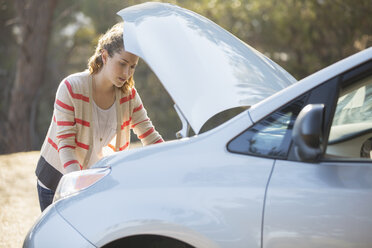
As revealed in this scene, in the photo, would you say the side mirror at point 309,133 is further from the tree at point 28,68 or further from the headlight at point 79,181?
the tree at point 28,68

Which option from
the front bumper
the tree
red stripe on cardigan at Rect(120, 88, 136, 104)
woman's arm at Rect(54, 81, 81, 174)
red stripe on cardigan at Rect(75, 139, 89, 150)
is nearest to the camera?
the front bumper

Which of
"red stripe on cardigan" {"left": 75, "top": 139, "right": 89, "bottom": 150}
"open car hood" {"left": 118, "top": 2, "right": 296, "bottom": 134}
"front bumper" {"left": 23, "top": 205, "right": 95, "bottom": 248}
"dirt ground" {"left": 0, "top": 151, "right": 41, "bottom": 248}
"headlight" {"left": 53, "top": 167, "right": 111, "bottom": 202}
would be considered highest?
"open car hood" {"left": 118, "top": 2, "right": 296, "bottom": 134}

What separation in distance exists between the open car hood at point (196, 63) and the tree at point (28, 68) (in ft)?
33.1

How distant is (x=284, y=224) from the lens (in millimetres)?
1871

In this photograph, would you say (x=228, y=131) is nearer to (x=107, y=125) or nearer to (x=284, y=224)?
(x=284, y=224)

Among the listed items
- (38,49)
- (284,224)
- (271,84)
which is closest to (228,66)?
(271,84)

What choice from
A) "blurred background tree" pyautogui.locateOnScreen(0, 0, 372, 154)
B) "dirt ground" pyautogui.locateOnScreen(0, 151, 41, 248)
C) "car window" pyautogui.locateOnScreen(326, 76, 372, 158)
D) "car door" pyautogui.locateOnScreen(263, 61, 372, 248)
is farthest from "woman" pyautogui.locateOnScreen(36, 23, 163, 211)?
"blurred background tree" pyautogui.locateOnScreen(0, 0, 372, 154)

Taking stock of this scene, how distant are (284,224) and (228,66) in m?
0.93

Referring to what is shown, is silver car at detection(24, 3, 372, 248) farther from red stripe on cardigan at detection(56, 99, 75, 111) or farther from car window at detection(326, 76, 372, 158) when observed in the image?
red stripe on cardigan at detection(56, 99, 75, 111)

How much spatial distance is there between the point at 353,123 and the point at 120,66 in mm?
1367

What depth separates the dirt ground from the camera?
4.88 meters

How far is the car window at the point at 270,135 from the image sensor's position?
1.99m

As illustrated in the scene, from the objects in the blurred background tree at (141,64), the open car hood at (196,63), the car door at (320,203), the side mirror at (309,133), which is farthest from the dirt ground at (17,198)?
the side mirror at (309,133)

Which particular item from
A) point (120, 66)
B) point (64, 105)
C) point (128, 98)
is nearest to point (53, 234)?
point (64, 105)
